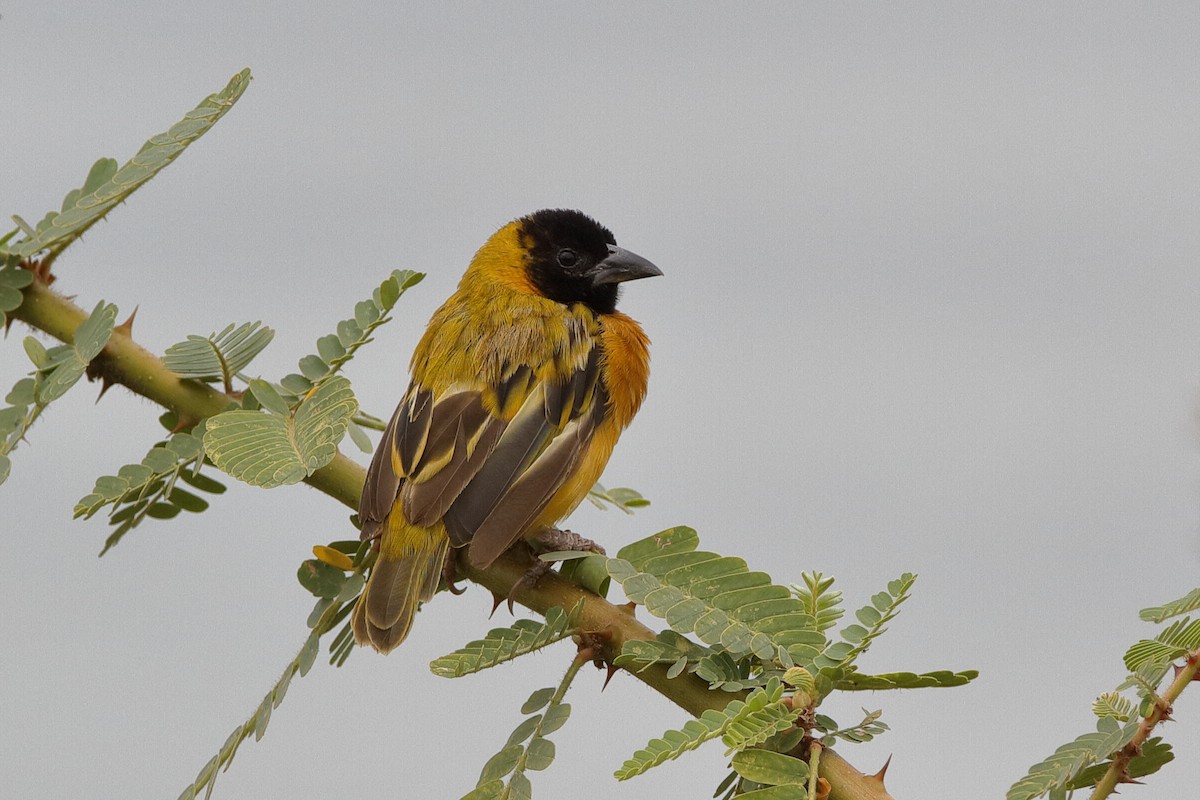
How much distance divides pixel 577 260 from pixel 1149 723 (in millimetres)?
2844

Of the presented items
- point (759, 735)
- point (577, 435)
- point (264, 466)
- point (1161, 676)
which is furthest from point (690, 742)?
point (577, 435)

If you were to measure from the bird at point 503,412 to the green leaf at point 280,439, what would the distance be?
1.03ft

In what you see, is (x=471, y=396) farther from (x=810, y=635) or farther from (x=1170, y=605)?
(x=1170, y=605)

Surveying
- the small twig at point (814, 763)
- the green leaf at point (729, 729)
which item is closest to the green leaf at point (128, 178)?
→ the green leaf at point (729, 729)

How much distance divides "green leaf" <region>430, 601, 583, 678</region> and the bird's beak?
223 centimetres

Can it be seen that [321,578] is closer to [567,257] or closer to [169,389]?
[169,389]

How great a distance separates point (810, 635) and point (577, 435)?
149 cm

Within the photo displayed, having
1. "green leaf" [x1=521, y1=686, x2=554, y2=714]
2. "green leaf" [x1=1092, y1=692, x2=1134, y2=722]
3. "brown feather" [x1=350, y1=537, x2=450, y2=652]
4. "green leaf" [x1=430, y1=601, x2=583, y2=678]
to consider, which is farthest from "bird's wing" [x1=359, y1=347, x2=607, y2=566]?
"green leaf" [x1=1092, y1=692, x2=1134, y2=722]

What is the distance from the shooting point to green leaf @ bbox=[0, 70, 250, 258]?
2.14 meters

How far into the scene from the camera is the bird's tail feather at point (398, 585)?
92.0 inches

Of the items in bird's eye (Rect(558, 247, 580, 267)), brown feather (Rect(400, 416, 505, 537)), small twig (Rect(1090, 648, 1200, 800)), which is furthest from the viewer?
bird's eye (Rect(558, 247, 580, 267))

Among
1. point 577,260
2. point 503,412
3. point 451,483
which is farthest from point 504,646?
point 577,260

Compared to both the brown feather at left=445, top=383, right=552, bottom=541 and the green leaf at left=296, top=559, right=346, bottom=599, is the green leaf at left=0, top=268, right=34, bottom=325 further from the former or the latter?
the brown feather at left=445, top=383, right=552, bottom=541

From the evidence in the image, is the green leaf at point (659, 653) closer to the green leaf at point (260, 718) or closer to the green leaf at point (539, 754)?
the green leaf at point (539, 754)
